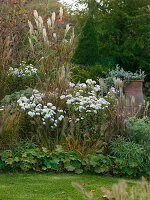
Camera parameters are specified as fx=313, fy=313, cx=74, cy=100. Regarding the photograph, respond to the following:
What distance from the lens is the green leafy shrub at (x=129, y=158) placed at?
4586mm

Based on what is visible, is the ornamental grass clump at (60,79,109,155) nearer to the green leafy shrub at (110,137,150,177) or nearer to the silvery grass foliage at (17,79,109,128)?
the silvery grass foliage at (17,79,109,128)

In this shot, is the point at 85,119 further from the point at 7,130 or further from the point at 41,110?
the point at 7,130

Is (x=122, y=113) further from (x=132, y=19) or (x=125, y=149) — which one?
(x=132, y=19)

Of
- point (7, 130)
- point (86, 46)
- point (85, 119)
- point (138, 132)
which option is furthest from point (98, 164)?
point (86, 46)

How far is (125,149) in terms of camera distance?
4.76 m

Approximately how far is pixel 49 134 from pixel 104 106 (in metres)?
1.01

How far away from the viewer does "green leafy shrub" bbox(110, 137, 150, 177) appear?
4586mm

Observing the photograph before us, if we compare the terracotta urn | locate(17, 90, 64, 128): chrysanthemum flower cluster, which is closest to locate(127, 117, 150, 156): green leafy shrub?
locate(17, 90, 64, 128): chrysanthemum flower cluster

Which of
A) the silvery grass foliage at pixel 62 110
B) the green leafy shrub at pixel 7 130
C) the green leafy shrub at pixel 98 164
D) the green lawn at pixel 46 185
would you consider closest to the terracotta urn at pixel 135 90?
the silvery grass foliage at pixel 62 110

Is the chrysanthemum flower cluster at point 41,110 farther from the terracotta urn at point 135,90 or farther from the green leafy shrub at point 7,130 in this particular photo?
the terracotta urn at point 135,90

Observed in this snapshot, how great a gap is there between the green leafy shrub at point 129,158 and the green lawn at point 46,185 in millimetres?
238

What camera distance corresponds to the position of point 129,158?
4680 millimetres

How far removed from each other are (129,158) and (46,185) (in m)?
1.44

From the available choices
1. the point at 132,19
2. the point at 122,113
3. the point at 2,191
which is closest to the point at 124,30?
the point at 132,19
